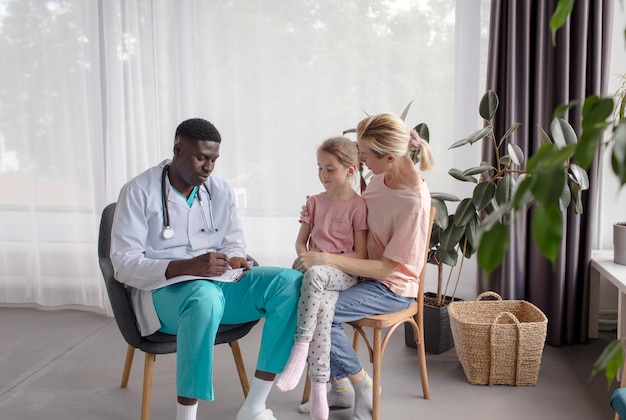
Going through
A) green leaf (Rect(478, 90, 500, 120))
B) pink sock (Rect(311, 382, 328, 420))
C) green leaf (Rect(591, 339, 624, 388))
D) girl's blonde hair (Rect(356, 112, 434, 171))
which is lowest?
pink sock (Rect(311, 382, 328, 420))

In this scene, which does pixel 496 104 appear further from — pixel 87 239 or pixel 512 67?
pixel 87 239

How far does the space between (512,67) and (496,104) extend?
0.98 ft

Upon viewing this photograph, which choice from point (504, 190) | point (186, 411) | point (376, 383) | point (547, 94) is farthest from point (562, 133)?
point (186, 411)

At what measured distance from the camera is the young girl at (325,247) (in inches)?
86.7

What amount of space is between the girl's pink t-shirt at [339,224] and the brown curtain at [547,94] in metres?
0.94

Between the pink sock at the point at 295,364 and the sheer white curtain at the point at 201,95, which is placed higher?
the sheer white curtain at the point at 201,95

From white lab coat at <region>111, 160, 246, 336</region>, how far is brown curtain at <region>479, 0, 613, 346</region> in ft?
4.33

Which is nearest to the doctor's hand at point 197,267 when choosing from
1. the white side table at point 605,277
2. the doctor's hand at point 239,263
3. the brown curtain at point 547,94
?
the doctor's hand at point 239,263

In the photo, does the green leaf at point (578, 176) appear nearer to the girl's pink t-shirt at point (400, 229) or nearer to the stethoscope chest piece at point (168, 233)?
the girl's pink t-shirt at point (400, 229)

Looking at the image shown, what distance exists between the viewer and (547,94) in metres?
3.05

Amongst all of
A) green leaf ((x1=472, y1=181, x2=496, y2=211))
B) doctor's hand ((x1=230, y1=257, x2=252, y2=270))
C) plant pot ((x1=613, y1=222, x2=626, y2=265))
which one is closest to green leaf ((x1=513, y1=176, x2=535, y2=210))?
doctor's hand ((x1=230, y1=257, x2=252, y2=270))

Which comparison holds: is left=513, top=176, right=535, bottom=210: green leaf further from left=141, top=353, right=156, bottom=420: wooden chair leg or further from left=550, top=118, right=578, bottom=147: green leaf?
left=550, top=118, right=578, bottom=147: green leaf

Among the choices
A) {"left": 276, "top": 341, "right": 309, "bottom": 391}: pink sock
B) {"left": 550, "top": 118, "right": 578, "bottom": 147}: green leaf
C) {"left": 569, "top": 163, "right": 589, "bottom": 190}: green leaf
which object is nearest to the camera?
{"left": 276, "top": 341, "right": 309, "bottom": 391}: pink sock

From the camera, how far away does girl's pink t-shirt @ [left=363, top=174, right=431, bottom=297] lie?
7.46ft
